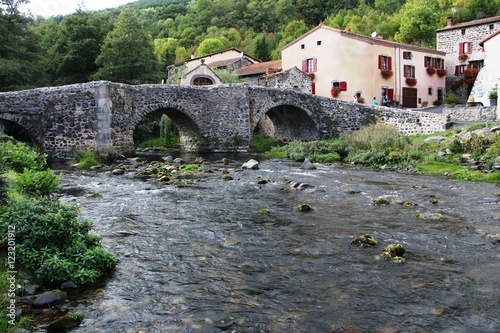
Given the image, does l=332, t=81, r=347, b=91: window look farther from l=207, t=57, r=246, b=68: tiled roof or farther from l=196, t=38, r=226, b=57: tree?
l=196, t=38, r=226, b=57: tree

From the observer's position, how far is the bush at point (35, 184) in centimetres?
721

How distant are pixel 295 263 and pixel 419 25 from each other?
47.1m

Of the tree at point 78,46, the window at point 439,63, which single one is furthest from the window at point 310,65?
the tree at point 78,46

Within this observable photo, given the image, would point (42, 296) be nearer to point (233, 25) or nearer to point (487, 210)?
point (487, 210)

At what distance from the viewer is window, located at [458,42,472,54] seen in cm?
4047

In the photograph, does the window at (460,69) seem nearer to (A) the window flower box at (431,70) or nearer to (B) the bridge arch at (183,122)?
(A) the window flower box at (431,70)

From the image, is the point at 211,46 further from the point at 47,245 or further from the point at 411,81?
the point at 47,245

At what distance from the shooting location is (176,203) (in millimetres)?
10500

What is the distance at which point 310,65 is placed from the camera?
35.1m

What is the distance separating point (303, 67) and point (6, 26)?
22.4 metres

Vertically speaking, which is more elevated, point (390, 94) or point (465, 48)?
point (465, 48)

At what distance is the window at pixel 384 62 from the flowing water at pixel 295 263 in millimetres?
24268

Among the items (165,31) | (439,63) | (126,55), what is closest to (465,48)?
(439,63)

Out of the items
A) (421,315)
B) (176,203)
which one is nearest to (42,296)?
(421,315)
